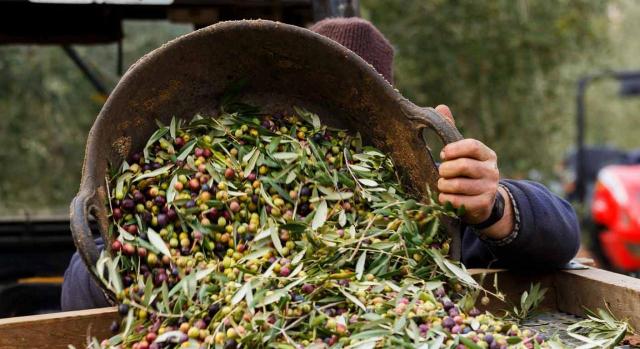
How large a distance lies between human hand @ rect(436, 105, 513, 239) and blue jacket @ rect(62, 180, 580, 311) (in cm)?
25

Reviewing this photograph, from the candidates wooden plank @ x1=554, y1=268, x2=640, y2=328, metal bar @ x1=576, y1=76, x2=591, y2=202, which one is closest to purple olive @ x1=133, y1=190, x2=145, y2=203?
wooden plank @ x1=554, y1=268, x2=640, y2=328

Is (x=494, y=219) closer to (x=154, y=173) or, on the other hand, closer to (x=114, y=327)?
(x=154, y=173)

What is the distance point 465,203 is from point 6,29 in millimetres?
2813

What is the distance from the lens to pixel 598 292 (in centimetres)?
224

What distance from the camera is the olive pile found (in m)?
1.77

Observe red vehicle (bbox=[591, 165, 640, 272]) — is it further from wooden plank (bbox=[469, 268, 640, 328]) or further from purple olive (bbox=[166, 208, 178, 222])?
purple olive (bbox=[166, 208, 178, 222])

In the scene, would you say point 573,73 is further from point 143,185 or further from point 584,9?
point 143,185

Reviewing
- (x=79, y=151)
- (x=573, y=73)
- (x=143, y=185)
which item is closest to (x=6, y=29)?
(x=143, y=185)

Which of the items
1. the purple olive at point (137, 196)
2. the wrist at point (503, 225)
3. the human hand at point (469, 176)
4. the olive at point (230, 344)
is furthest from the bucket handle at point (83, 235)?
the wrist at point (503, 225)

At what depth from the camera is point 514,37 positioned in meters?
8.48

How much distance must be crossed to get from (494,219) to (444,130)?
305 mm

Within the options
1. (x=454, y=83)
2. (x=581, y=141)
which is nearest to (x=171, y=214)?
(x=454, y=83)

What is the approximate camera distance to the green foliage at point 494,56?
8344 mm

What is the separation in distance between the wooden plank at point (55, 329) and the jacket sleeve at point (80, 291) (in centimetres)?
30
